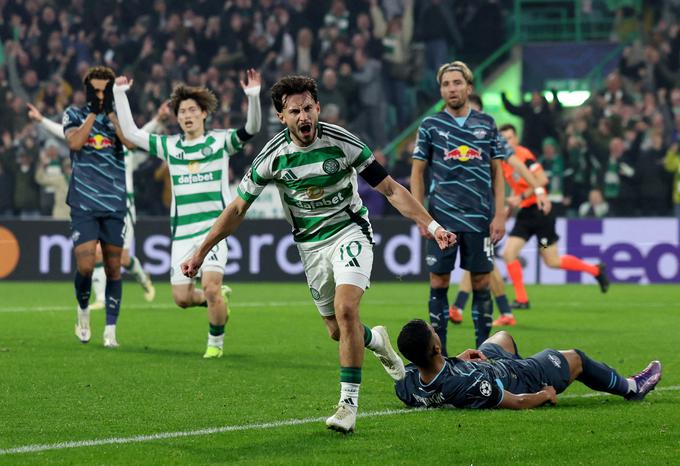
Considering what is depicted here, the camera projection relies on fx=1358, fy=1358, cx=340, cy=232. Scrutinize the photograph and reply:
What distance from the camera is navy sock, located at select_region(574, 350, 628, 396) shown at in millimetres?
7867

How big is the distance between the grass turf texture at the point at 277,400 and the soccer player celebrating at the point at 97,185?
73 centimetres

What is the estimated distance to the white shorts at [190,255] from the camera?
11336mm

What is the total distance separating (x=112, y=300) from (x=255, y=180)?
5183mm

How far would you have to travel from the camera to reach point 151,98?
2631 cm

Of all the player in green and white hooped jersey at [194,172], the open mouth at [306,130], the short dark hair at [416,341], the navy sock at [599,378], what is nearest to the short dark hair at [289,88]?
the open mouth at [306,130]

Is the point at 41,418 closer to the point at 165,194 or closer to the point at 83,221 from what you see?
the point at 83,221

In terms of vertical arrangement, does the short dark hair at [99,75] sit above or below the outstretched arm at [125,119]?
above

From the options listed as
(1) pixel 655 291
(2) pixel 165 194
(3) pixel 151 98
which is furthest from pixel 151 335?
(3) pixel 151 98

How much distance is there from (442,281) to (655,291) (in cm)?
1081

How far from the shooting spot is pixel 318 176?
7461 millimetres

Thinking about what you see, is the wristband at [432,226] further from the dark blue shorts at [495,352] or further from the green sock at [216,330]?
the green sock at [216,330]

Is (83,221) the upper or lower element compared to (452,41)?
lower

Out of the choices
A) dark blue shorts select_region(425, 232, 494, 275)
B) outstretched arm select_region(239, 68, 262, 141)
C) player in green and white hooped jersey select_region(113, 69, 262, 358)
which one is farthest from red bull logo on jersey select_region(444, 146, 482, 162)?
player in green and white hooped jersey select_region(113, 69, 262, 358)

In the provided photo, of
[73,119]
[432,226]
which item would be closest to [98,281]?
[73,119]
